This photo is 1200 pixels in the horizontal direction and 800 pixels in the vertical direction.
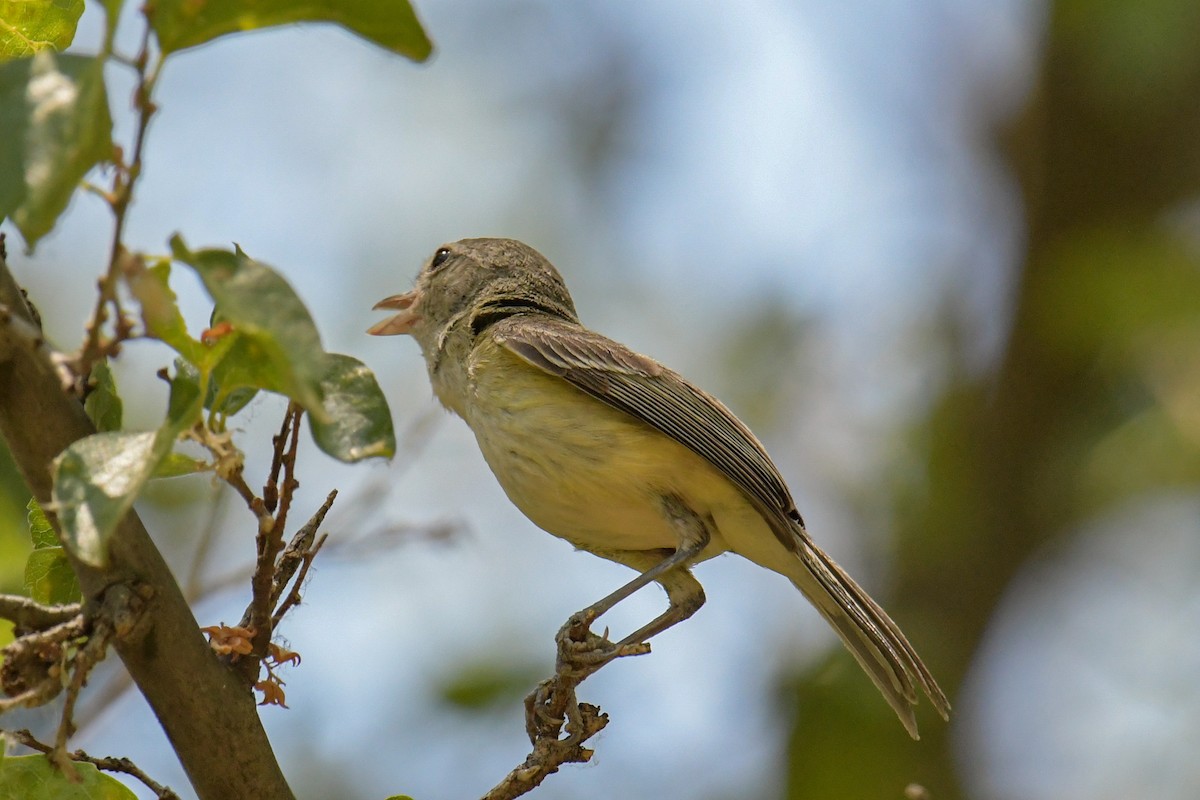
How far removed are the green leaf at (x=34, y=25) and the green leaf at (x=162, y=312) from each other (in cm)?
68

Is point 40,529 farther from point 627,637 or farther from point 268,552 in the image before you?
point 627,637

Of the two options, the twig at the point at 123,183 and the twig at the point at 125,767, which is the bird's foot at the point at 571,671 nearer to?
the twig at the point at 125,767

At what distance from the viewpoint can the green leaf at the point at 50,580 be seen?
226 centimetres

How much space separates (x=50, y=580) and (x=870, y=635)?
2.33 m

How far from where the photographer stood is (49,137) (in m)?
1.45

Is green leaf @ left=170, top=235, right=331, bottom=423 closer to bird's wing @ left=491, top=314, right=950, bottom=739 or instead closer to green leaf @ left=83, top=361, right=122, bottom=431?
green leaf @ left=83, top=361, right=122, bottom=431

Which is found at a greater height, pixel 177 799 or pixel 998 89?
pixel 998 89

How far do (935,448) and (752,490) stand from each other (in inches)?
172

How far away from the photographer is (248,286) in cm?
157

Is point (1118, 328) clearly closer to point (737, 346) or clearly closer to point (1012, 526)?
point (1012, 526)

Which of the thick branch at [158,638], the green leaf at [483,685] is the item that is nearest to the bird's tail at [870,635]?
the thick branch at [158,638]

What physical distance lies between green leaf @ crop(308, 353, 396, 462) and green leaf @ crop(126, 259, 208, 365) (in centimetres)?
19

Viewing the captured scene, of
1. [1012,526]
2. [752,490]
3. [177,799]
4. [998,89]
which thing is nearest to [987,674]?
[1012,526]

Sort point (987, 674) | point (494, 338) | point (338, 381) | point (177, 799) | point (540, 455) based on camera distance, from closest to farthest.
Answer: point (338, 381) < point (177, 799) < point (540, 455) < point (494, 338) < point (987, 674)
